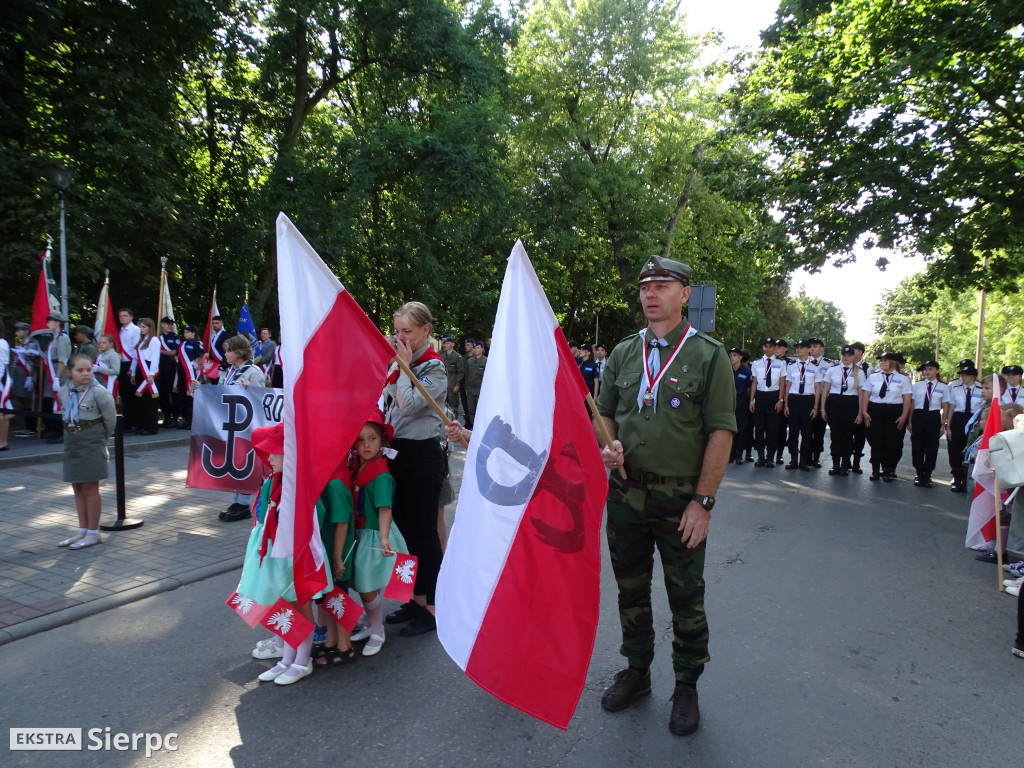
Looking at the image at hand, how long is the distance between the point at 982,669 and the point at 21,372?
46.9 ft

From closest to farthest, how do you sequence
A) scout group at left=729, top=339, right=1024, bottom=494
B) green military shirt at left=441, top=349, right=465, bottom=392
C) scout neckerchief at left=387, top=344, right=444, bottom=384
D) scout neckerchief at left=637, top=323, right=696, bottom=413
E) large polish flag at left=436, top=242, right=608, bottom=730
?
large polish flag at left=436, top=242, right=608, bottom=730 < scout neckerchief at left=637, top=323, right=696, bottom=413 < scout neckerchief at left=387, top=344, right=444, bottom=384 < scout group at left=729, top=339, right=1024, bottom=494 < green military shirt at left=441, top=349, right=465, bottom=392

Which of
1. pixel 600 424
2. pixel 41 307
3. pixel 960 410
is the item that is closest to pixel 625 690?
pixel 600 424

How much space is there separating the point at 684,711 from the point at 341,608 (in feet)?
6.48

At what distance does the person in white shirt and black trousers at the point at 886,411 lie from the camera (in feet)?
38.5

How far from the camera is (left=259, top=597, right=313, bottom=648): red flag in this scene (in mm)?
3963

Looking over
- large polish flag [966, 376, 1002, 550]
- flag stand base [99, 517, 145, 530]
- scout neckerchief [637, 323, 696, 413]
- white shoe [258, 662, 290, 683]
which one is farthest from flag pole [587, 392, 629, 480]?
flag stand base [99, 517, 145, 530]

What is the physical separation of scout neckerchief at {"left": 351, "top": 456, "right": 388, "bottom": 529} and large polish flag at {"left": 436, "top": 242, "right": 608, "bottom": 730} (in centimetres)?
134

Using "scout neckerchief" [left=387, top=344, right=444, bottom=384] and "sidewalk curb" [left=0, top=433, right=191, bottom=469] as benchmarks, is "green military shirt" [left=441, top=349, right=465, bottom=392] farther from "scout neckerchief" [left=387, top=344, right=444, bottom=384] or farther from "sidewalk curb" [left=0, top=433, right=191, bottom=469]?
"scout neckerchief" [left=387, top=344, right=444, bottom=384]

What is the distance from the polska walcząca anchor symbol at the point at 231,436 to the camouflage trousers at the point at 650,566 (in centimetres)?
466

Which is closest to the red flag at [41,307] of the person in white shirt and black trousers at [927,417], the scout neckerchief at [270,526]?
the scout neckerchief at [270,526]

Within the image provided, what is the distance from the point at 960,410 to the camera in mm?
11438

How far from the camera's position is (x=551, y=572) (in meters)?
3.08

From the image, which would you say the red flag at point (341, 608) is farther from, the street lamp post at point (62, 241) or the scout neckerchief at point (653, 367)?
the street lamp post at point (62, 241)

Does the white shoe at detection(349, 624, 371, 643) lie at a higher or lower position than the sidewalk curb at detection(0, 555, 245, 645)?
higher
